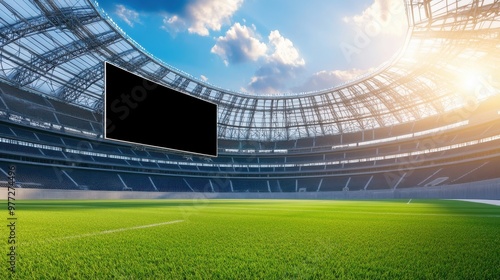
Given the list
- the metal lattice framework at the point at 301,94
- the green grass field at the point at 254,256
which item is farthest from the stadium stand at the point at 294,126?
the green grass field at the point at 254,256

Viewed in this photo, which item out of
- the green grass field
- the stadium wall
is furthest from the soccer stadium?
the stadium wall

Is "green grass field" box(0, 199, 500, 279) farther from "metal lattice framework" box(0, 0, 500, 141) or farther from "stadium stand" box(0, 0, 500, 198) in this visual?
"stadium stand" box(0, 0, 500, 198)

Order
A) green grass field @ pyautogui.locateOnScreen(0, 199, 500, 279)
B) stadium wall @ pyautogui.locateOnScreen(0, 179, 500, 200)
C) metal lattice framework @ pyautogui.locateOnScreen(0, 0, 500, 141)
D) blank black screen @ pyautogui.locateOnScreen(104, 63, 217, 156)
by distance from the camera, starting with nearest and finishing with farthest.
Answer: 1. green grass field @ pyautogui.locateOnScreen(0, 199, 500, 279)
2. blank black screen @ pyautogui.locateOnScreen(104, 63, 217, 156)
3. metal lattice framework @ pyautogui.locateOnScreen(0, 0, 500, 141)
4. stadium wall @ pyautogui.locateOnScreen(0, 179, 500, 200)

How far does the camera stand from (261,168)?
70.6 metres

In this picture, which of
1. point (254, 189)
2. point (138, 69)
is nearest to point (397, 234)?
point (138, 69)

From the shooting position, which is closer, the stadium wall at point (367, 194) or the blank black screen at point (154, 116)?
the blank black screen at point (154, 116)

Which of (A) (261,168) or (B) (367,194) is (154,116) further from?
(A) (261,168)

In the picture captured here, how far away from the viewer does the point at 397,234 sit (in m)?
5.36

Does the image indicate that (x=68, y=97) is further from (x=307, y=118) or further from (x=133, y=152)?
(x=307, y=118)

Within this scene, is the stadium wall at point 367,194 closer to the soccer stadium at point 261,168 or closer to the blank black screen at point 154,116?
the soccer stadium at point 261,168

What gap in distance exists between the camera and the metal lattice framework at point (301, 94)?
1078 inches

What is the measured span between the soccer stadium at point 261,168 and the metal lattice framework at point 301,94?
22cm

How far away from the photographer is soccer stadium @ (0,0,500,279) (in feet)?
11.5

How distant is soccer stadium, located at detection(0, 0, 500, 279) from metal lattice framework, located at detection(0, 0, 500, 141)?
8.6 inches
